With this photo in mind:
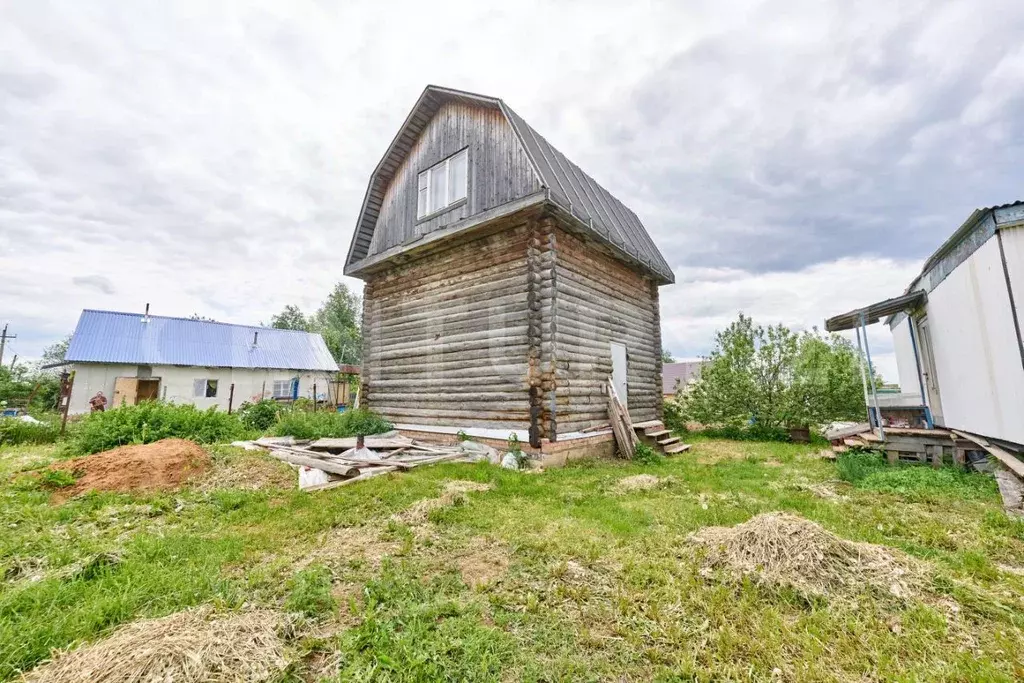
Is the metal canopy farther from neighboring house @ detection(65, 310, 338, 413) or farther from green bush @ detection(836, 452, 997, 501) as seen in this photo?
neighboring house @ detection(65, 310, 338, 413)

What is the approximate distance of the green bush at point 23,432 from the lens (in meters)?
11.9

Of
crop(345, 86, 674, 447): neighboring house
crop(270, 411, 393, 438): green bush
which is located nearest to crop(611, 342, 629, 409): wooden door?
crop(345, 86, 674, 447): neighboring house

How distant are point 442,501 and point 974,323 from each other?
10.5 meters

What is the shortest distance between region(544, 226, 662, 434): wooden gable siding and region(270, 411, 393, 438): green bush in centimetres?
560

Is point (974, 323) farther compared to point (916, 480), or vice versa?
point (974, 323)

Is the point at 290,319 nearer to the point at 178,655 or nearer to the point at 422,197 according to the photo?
the point at 422,197

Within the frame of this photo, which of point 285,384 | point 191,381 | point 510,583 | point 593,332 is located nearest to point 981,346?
point 593,332

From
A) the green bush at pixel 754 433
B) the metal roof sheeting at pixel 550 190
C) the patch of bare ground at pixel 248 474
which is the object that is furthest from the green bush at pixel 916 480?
the patch of bare ground at pixel 248 474

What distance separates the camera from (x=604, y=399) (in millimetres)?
11297

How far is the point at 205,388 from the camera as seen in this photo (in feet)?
81.4

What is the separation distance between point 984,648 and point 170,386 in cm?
3018

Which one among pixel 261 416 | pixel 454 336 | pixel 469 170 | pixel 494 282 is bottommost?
pixel 261 416

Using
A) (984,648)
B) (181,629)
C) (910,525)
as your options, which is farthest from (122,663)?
(910,525)

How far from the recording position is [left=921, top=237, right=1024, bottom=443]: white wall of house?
7047 mm
